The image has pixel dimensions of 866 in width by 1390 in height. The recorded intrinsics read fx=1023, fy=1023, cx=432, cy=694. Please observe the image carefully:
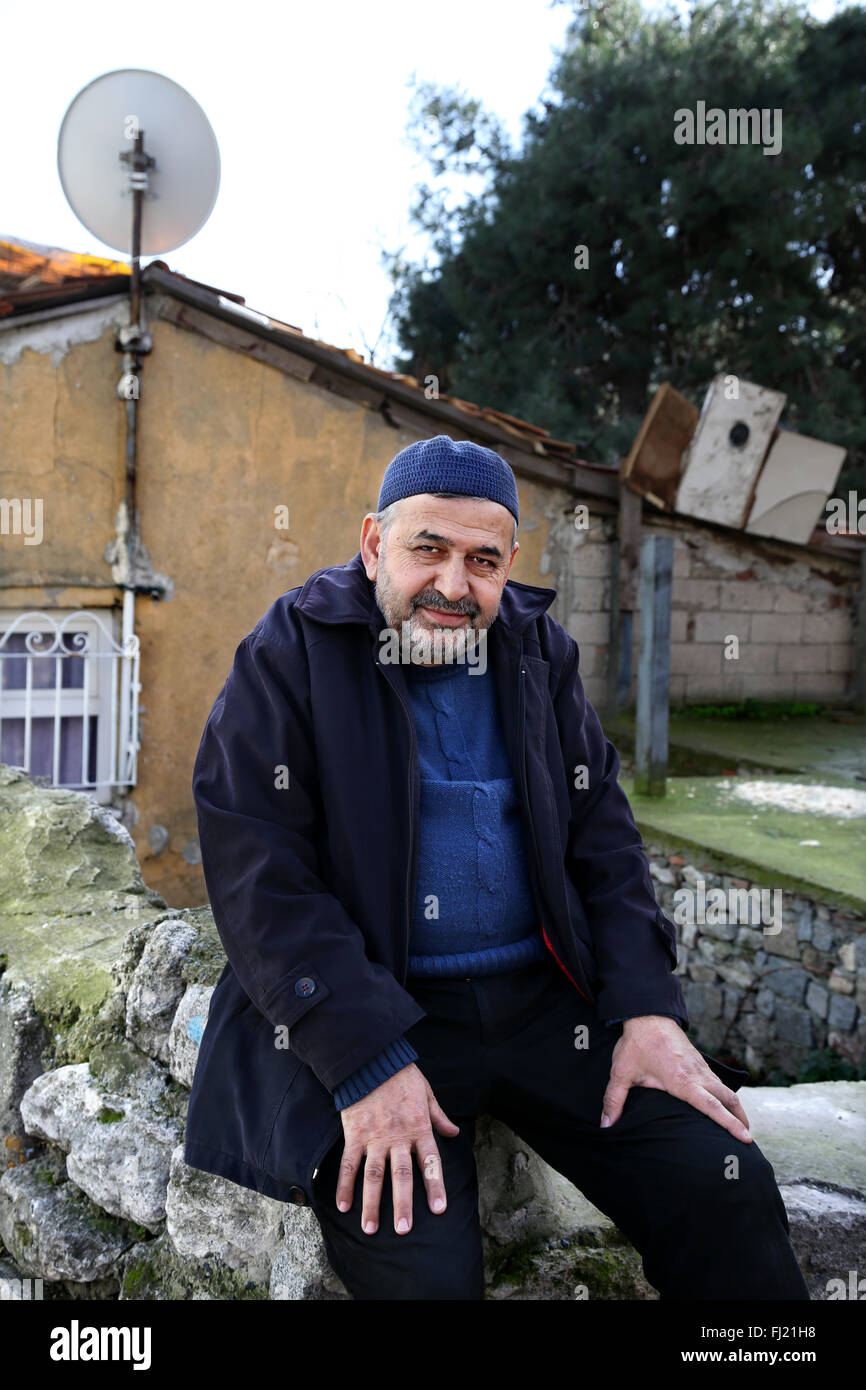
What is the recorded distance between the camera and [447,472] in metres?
1.73

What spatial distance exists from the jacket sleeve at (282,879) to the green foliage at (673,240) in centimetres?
1145

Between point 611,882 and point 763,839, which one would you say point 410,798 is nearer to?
point 611,882

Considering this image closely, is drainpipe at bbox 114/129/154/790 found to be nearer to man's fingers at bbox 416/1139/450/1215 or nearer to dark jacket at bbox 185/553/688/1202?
dark jacket at bbox 185/553/688/1202

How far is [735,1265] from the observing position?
142cm

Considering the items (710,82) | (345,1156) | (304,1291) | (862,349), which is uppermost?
(710,82)

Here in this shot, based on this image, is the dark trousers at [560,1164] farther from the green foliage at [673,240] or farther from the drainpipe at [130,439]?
the green foliage at [673,240]

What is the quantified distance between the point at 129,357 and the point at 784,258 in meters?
9.70

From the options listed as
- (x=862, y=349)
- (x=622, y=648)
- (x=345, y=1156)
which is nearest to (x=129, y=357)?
(x=622, y=648)

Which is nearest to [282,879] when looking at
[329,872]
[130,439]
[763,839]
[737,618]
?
[329,872]

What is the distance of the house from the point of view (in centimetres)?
596

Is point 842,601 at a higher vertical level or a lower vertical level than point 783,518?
lower

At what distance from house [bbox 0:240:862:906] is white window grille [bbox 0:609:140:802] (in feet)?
0.04

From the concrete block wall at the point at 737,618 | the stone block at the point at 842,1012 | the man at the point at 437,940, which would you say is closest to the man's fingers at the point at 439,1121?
the man at the point at 437,940
